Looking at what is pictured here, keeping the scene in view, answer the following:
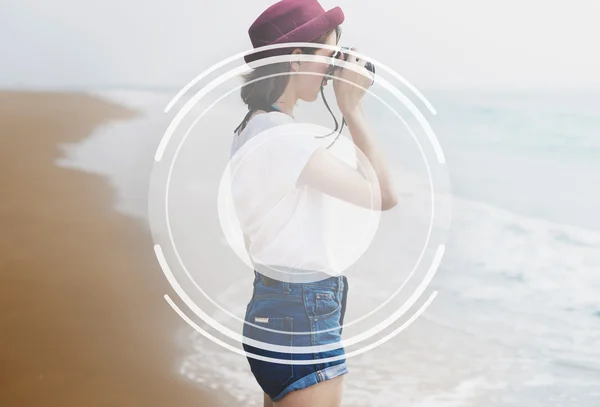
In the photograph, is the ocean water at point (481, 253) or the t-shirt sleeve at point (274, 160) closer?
the t-shirt sleeve at point (274, 160)

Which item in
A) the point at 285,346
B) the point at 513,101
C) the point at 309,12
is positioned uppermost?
the point at 309,12

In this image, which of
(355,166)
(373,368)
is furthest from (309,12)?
(373,368)

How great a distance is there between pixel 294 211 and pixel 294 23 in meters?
0.35

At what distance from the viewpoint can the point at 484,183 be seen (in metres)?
1.35

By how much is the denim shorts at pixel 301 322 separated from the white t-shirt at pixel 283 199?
0.12 feet

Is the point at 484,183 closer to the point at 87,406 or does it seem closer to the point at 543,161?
the point at 543,161

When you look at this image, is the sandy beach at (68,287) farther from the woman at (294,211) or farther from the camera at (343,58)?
the camera at (343,58)

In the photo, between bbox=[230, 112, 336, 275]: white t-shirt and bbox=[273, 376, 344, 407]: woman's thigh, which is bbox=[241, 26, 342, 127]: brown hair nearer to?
bbox=[230, 112, 336, 275]: white t-shirt

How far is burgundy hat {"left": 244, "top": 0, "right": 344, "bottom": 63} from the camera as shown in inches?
43.4

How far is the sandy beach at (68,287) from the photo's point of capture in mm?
1437

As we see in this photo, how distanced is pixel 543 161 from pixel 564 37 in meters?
0.27

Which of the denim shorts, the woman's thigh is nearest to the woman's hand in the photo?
the denim shorts

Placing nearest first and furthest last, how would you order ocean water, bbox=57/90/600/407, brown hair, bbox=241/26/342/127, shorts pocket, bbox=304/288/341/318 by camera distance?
shorts pocket, bbox=304/288/341/318 < brown hair, bbox=241/26/342/127 < ocean water, bbox=57/90/600/407

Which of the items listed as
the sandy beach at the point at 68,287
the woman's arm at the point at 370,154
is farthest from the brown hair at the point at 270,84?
the sandy beach at the point at 68,287
